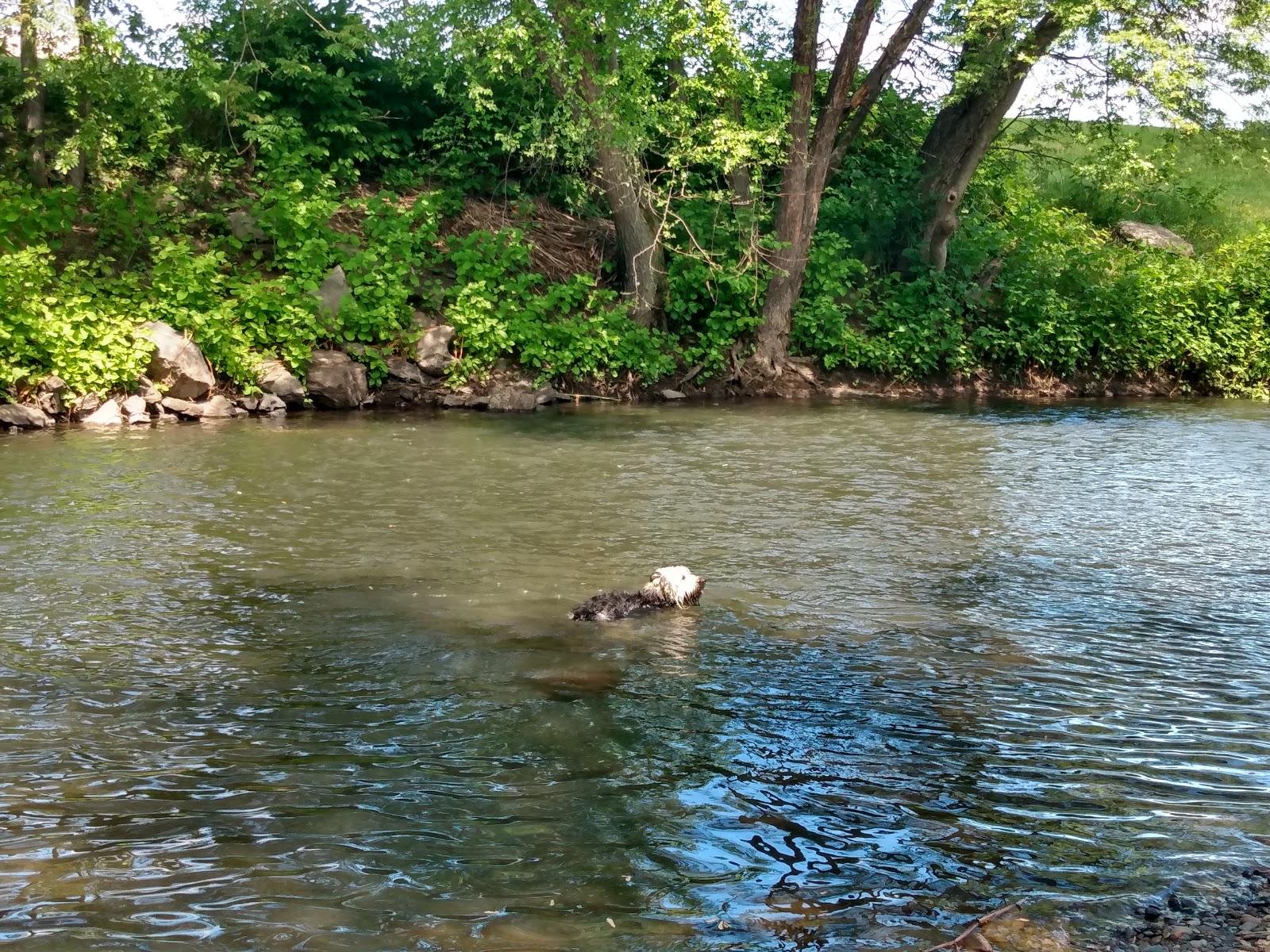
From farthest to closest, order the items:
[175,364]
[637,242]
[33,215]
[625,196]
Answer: [637,242] < [625,196] < [33,215] < [175,364]

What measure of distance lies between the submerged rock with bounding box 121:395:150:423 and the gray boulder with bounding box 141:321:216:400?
1.56 ft

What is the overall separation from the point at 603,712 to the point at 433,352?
12.8 m

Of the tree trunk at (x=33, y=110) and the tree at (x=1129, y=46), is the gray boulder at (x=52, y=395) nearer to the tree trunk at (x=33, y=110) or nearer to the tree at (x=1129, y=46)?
the tree trunk at (x=33, y=110)

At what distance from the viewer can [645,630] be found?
273 inches

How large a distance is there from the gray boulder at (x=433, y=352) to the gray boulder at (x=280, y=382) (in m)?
1.84

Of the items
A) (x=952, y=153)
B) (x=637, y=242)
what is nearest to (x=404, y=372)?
(x=637, y=242)

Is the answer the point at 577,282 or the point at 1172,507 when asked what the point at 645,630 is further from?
the point at 577,282

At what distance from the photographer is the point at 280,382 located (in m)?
16.6

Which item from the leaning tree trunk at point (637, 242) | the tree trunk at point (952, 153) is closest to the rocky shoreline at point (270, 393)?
the leaning tree trunk at point (637, 242)

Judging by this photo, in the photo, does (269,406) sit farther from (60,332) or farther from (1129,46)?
(1129,46)

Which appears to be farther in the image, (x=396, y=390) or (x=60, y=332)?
(x=396, y=390)

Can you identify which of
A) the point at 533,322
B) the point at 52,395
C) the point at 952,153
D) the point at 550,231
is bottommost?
the point at 52,395

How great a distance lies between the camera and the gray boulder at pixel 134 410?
15.3 metres

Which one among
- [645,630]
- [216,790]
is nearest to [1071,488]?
[645,630]
